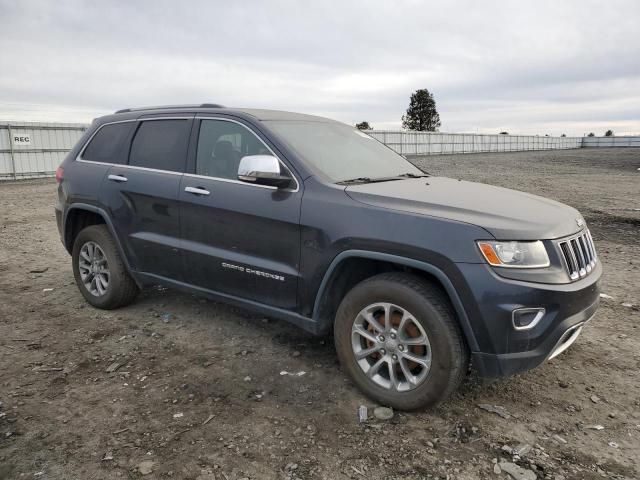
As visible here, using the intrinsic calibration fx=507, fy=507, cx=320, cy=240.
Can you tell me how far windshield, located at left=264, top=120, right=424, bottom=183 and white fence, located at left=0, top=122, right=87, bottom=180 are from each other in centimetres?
2077

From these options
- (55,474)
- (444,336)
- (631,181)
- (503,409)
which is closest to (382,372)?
(444,336)

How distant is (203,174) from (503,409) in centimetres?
269

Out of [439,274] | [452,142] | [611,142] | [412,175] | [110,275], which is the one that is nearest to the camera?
[439,274]

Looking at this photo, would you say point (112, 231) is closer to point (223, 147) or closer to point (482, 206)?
point (223, 147)

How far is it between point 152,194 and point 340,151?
159 centimetres

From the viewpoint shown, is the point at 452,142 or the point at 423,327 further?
the point at 452,142

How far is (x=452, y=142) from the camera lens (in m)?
51.8

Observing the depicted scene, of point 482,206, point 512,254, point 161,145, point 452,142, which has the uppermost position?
point 452,142

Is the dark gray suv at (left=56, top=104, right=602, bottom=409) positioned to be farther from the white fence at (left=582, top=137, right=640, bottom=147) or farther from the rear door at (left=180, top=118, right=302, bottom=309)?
the white fence at (left=582, top=137, right=640, bottom=147)

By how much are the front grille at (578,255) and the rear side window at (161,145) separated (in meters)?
2.85

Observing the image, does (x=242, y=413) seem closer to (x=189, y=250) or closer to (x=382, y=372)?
(x=382, y=372)

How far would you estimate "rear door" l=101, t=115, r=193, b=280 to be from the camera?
4.09m

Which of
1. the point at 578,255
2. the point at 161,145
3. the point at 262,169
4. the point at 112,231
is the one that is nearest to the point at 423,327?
the point at 578,255

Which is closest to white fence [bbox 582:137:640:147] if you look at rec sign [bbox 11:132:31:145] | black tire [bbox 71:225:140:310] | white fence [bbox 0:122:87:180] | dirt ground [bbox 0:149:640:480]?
white fence [bbox 0:122:87:180]
